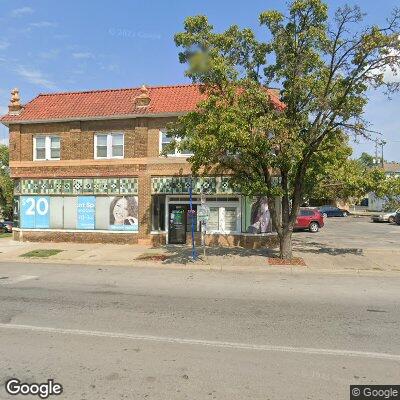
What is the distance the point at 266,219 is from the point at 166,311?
11.9 meters

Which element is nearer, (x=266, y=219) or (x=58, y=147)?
(x=266, y=219)

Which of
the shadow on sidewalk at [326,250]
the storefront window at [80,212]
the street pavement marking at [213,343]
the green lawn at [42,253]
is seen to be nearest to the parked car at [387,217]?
the shadow on sidewalk at [326,250]

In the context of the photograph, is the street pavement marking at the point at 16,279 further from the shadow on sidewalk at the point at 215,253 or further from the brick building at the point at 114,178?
the brick building at the point at 114,178

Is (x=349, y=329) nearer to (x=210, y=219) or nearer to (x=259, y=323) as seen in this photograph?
(x=259, y=323)

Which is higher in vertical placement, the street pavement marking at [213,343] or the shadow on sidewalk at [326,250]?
the shadow on sidewalk at [326,250]

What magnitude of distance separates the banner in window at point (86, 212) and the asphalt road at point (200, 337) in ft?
30.9

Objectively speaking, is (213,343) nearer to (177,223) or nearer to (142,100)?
(177,223)

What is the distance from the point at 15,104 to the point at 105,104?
4.75m

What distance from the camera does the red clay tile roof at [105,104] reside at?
2014 centimetres

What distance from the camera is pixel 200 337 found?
6633mm

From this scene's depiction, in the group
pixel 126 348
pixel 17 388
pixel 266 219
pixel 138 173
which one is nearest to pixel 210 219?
pixel 266 219

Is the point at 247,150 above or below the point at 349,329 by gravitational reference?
above

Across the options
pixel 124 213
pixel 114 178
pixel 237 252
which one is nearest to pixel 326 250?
pixel 237 252

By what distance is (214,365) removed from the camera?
17.9ft
